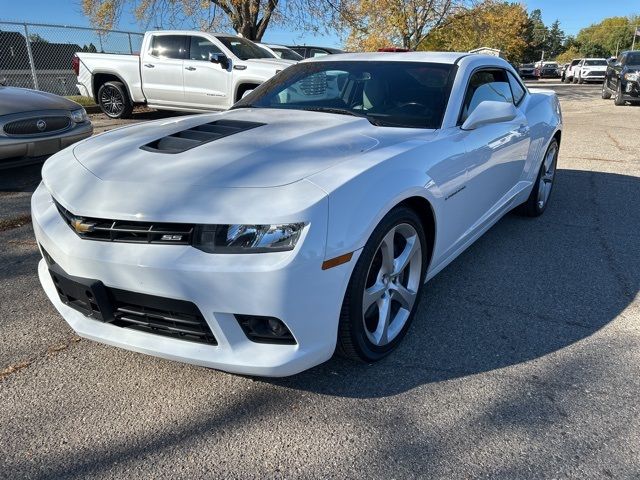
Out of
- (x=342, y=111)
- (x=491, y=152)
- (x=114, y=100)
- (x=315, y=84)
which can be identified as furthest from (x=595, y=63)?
(x=342, y=111)

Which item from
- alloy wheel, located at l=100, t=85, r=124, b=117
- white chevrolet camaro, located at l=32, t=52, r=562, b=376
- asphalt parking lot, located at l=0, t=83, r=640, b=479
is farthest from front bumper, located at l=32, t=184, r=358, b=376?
alloy wheel, located at l=100, t=85, r=124, b=117

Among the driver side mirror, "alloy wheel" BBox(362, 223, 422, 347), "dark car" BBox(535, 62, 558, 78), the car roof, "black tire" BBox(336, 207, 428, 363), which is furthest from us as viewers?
"dark car" BBox(535, 62, 558, 78)

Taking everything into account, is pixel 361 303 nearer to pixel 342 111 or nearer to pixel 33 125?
pixel 342 111

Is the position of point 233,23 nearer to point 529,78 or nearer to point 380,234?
point 380,234

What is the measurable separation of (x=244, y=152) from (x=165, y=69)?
8.88 meters

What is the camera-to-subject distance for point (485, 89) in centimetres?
381

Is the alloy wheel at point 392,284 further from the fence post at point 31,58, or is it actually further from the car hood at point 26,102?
the fence post at point 31,58

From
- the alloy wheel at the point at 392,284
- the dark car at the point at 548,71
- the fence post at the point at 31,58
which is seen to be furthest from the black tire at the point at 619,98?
the dark car at the point at 548,71

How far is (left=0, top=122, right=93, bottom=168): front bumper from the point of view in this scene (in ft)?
16.9

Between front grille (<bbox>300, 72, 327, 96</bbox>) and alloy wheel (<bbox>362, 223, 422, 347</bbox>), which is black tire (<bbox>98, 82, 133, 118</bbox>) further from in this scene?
alloy wheel (<bbox>362, 223, 422, 347</bbox>)

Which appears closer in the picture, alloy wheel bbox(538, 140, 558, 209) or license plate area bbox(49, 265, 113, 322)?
license plate area bbox(49, 265, 113, 322)

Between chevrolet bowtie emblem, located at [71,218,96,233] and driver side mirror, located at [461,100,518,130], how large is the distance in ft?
6.99

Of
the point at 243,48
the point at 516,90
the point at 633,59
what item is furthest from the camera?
the point at 633,59

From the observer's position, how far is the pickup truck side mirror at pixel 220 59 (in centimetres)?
941
